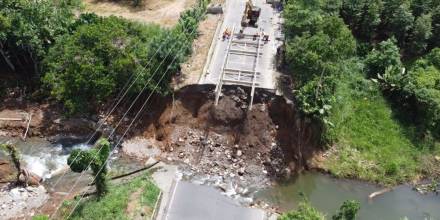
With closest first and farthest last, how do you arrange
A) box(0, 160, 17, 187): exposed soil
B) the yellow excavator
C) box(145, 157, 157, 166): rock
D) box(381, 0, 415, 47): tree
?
box(0, 160, 17, 187): exposed soil → box(145, 157, 157, 166): rock → box(381, 0, 415, 47): tree → the yellow excavator

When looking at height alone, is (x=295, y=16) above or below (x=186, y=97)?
above

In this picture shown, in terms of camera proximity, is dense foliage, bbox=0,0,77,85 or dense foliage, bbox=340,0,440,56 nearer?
dense foliage, bbox=0,0,77,85

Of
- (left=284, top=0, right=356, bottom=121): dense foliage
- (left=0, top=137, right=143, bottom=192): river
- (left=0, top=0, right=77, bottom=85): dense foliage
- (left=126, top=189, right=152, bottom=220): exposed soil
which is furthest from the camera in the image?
(left=0, top=0, right=77, bottom=85): dense foliage

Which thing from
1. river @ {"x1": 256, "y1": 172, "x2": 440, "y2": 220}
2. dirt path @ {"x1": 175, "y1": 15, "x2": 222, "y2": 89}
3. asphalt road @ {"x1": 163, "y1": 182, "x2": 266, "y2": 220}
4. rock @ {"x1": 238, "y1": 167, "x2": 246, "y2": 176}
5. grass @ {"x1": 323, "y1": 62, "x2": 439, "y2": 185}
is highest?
dirt path @ {"x1": 175, "y1": 15, "x2": 222, "y2": 89}

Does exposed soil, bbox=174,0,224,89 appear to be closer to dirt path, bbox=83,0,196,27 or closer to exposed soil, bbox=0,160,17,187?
dirt path, bbox=83,0,196,27

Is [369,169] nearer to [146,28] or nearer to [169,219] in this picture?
[169,219]

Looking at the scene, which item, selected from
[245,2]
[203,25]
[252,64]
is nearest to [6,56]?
[203,25]

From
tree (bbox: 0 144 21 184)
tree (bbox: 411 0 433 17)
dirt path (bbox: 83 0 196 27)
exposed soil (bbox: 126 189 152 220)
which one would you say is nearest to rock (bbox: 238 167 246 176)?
exposed soil (bbox: 126 189 152 220)
